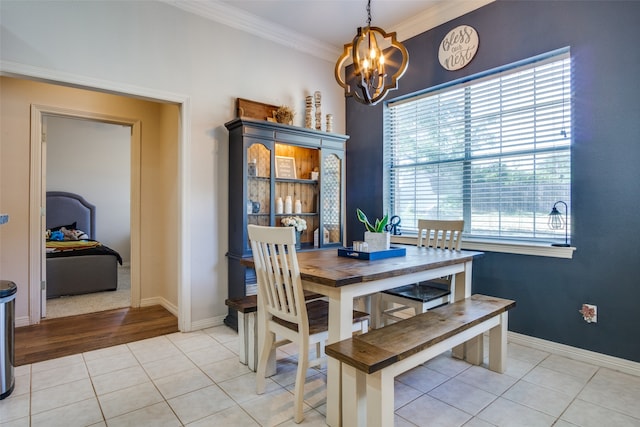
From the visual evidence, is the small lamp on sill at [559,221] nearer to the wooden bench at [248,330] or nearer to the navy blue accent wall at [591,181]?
the navy blue accent wall at [591,181]

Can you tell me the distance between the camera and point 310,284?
1.91 metres

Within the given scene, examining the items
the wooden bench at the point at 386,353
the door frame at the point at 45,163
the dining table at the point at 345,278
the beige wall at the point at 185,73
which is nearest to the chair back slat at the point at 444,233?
the dining table at the point at 345,278

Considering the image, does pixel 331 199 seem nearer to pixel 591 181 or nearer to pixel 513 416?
pixel 591 181

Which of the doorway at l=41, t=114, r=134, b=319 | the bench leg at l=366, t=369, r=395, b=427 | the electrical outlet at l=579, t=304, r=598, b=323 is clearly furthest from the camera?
the doorway at l=41, t=114, r=134, b=319

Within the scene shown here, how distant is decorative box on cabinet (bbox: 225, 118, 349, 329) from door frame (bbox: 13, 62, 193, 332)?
40cm

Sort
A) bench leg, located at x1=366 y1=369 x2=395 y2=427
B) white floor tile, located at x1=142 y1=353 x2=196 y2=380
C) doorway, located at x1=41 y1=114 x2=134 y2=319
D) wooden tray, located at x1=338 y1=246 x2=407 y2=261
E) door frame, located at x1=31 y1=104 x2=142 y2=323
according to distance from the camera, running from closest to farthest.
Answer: bench leg, located at x1=366 y1=369 x2=395 y2=427 < wooden tray, located at x1=338 y1=246 x2=407 y2=261 < white floor tile, located at x1=142 y1=353 x2=196 y2=380 < door frame, located at x1=31 y1=104 x2=142 y2=323 < doorway, located at x1=41 y1=114 x2=134 y2=319

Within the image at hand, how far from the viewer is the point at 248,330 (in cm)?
241

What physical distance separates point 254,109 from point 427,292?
243cm

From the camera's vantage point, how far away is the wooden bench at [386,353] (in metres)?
1.52

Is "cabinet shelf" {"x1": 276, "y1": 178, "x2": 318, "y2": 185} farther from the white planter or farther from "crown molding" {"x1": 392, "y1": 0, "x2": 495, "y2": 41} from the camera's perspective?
"crown molding" {"x1": 392, "y1": 0, "x2": 495, "y2": 41}

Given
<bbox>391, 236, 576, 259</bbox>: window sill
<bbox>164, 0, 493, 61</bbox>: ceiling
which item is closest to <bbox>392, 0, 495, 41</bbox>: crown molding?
<bbox>164, 0, 493, 61</bbox>: ceiling

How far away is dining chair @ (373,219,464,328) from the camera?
2.58 meters

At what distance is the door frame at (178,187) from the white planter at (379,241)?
1725mm

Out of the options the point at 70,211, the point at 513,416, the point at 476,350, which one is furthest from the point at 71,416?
the point at 70,211
